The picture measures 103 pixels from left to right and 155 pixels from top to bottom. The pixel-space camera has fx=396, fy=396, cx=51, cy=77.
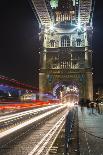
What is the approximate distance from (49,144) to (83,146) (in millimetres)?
1777

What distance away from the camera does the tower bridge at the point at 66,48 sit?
375 feet

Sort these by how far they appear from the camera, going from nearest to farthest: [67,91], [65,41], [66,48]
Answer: [66,48]
[65,41]
[67,91]

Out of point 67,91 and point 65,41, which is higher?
point 65,41

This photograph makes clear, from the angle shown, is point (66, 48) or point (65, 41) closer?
point (66, 48)

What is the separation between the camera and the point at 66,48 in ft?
393

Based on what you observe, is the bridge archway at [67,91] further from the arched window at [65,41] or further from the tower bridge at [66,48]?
the arched window at [65,41]

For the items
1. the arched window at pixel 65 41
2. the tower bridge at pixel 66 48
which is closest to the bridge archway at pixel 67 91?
the tower bridge at pixel 66 48

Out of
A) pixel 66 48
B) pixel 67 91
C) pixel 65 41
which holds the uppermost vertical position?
pixel 65 41

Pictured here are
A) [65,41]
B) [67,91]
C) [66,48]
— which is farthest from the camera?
[67,91]

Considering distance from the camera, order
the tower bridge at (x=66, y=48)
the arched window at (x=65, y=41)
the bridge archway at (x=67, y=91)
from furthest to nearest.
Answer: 1. the arched window at (x=65, y=41)
2. the bridge archway at (x=67, y=91)
3. the tower bridge at (x=66, y=48)

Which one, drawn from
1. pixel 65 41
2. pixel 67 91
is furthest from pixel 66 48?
pixel 67 91

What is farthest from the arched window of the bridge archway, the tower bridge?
the bridge archway

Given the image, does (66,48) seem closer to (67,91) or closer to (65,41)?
(65,41)

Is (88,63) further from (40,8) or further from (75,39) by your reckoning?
(40,8)
